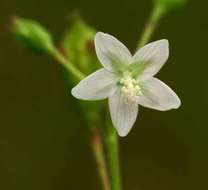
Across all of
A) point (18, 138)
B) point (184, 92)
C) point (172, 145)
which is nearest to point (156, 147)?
point (172, 145)

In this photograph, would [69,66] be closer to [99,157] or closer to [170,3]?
[99,157]

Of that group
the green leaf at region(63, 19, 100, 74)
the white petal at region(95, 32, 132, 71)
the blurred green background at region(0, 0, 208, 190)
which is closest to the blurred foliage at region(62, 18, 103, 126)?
the green leaf at region(63, 19, 100, 74)

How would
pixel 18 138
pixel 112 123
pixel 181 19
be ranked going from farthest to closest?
pixel 181 19 < pixel 18 138 < pixel 112 123

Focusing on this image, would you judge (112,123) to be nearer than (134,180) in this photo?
Yes

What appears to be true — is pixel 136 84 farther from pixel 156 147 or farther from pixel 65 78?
pixel 156 147

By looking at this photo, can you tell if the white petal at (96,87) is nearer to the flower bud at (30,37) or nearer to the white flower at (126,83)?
the white flower at (126,83)

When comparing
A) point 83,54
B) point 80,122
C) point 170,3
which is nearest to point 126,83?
point 83,54
